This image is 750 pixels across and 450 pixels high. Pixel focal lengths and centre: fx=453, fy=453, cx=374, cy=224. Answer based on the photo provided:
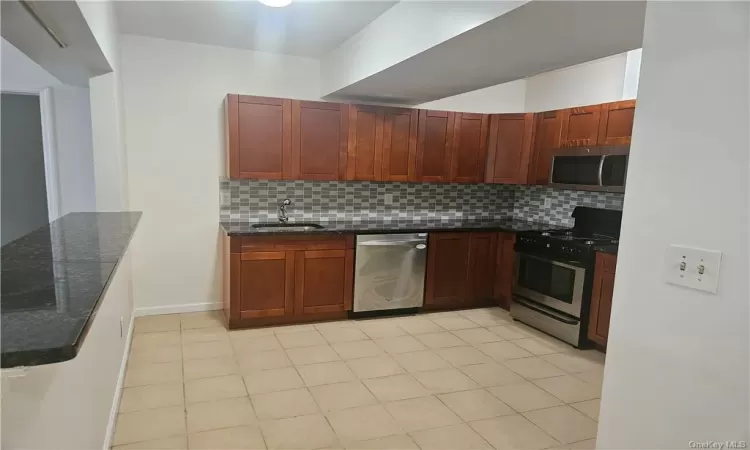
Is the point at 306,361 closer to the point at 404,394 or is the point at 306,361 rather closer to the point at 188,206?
the point at 404,394

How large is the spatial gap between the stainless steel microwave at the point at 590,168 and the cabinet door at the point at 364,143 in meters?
1.63

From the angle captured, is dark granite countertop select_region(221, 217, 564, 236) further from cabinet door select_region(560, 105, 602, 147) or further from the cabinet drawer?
cabinet door select_region(560, 105, 602, 147)

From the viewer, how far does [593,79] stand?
448 centimetres

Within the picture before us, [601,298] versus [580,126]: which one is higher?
[580,126]

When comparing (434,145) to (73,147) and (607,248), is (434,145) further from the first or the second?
(73,147)

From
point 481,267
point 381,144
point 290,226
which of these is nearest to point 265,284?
point 290,226

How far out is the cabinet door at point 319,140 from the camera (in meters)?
3.99

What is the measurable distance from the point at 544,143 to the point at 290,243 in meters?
2.60

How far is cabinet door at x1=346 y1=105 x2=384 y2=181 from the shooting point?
418 centimetres

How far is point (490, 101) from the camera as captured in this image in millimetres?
5102

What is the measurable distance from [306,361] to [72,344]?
251 centimetres

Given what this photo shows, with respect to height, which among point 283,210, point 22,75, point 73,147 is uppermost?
point 22,75

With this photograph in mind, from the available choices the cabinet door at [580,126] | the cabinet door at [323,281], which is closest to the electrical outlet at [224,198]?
the cabinet door at [323,281]

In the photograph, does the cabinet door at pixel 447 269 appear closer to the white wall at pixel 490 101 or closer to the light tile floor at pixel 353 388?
the light tile floor at pixel 353 388
